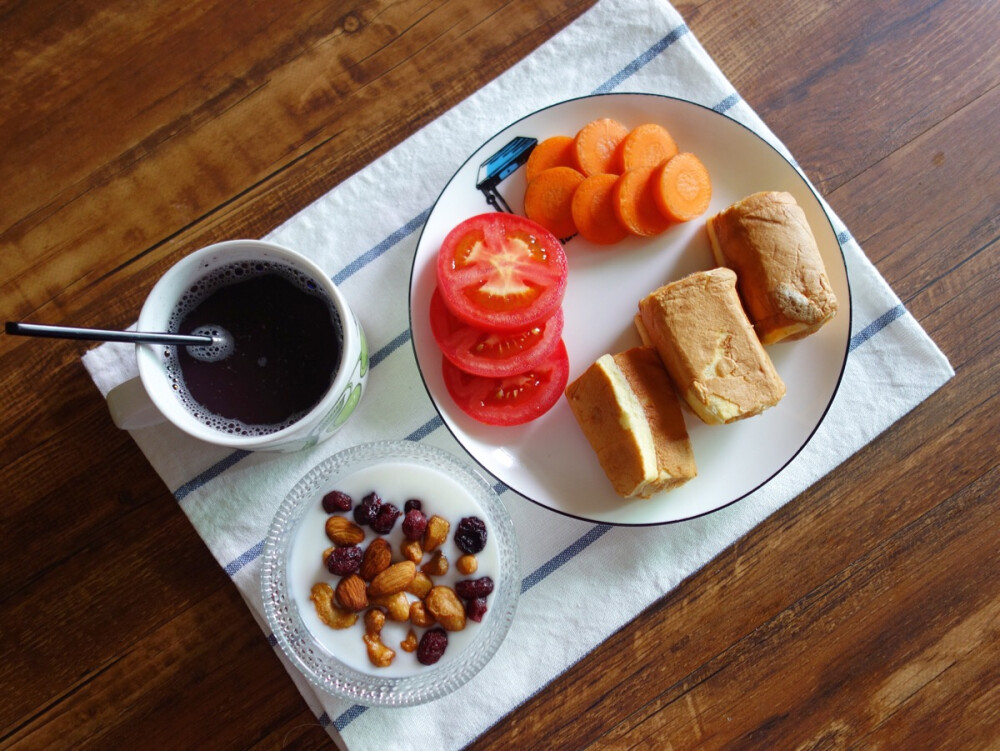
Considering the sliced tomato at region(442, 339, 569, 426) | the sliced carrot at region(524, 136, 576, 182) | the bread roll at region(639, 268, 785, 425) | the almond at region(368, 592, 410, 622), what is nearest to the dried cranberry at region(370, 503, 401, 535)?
the almond at region(368, 592, 410, 622)

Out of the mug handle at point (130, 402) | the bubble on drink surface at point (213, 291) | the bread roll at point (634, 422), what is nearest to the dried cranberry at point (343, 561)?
the bubble on drink surface at point (213, 291)

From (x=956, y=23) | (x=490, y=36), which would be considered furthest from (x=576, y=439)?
(x=956, y=23)

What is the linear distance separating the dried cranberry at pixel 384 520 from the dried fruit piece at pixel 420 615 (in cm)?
14

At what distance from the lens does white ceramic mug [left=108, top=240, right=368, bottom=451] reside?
1.15m

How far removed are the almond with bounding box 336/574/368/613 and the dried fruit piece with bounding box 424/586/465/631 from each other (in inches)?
4.4

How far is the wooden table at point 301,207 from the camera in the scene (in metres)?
1.49

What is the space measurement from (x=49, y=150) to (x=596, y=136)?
111 cm

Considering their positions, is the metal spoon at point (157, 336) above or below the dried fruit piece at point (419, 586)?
above

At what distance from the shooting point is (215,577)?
1.49 meters

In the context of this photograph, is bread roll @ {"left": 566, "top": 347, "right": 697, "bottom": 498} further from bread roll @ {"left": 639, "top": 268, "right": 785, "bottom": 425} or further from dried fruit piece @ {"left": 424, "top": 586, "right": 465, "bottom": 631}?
dried fruit piece @ {"left": 424, "top": 586, "right": 465, "bottom": 631}

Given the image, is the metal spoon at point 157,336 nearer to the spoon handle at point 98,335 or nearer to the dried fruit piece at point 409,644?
the spoon handle at point 98,335

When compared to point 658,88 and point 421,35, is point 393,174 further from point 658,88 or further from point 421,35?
point 658,88

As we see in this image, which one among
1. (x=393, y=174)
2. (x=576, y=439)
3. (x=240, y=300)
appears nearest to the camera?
(x=240, y=300)

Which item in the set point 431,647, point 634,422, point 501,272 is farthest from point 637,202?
point 431,647
